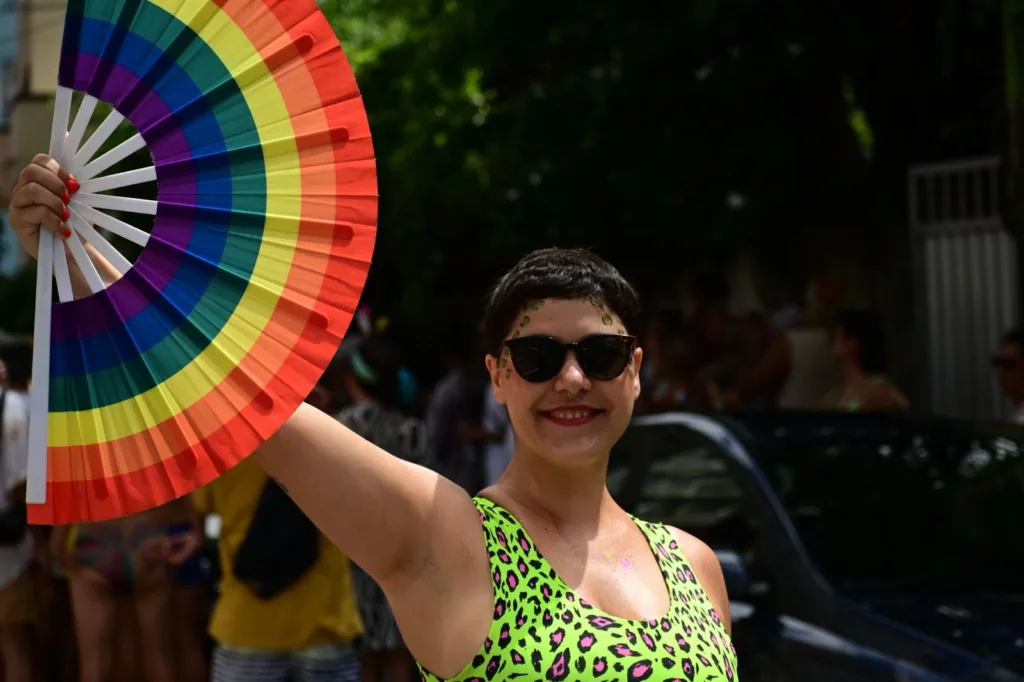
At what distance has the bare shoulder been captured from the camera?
2885 mm

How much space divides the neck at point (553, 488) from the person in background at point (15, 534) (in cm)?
514

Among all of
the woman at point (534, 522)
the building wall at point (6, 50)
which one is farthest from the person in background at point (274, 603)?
the building wall at point (6, 50)

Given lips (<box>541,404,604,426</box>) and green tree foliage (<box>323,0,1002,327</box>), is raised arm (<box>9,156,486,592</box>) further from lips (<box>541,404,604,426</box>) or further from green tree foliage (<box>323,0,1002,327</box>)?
green tree foliage (<box>323,0,1002,327</box>)

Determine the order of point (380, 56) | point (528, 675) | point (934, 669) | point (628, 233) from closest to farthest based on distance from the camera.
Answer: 1. point (528, 675)
2. point (934, 669)
3. point (628, 233)
4. point (380, 56)

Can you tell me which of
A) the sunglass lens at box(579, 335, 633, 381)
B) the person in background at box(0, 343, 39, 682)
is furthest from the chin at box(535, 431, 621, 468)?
the person in background at box(0, 343, 39, 682)

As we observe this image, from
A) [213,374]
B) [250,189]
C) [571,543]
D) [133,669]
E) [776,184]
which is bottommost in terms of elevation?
[133,669]

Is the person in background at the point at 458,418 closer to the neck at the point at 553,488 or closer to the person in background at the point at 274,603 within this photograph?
the person in background at the point at 274,603

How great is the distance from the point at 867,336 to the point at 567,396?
4.88 metres

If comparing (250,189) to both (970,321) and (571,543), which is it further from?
(970,321)

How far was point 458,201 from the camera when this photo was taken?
12.0 metres

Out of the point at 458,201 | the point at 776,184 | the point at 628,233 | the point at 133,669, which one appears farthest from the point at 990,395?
the point at 133,669

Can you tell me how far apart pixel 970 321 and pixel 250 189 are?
9.19 m

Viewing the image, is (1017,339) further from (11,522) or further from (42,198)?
(42,198)

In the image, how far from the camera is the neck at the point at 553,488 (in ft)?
8.77
